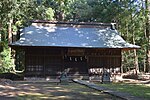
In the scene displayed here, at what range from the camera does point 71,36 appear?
78.6ft

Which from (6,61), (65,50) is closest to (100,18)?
(6,61)

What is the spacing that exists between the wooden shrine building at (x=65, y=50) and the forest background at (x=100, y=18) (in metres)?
2.47

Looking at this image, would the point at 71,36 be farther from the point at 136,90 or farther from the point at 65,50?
the point at 136,90

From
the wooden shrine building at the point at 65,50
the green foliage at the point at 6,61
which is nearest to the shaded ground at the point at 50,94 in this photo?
the wooden shrine building at the point at 65,50

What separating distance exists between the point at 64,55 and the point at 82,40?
77.6 inches

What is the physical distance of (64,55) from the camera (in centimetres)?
2264

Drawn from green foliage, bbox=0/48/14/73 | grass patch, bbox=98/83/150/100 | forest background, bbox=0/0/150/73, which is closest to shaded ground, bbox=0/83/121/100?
grass patch, bbox=98/83/150/100

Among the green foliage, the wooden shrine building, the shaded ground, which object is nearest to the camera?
the shaded ground

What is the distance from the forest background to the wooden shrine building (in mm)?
2466

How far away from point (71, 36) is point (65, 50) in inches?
71.2

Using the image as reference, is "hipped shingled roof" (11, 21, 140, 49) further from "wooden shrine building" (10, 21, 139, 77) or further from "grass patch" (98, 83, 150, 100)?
"grass patch" (98, 83, 150, 100)

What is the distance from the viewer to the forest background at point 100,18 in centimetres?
2512

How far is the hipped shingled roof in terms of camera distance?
22203 mm

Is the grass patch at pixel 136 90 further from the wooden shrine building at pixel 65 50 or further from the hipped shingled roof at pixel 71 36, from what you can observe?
the hipped shingled roof at pixel 71 36
